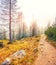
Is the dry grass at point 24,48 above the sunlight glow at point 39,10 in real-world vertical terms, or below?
below

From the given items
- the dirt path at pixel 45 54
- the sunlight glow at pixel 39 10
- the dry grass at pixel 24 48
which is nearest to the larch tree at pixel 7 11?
the sunlight glow at pixel 39 10

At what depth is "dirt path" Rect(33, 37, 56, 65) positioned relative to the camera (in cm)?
311

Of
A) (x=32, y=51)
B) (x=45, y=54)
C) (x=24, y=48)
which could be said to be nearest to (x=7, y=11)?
(x=24, y=48)

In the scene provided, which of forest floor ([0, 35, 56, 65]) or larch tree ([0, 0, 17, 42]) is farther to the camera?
larch tree ([0, 0, 17, 42])

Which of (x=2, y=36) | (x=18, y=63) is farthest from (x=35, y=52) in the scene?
(x=2, y=36)

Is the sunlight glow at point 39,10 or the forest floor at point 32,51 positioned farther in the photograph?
the sunlight glow at point 39,10

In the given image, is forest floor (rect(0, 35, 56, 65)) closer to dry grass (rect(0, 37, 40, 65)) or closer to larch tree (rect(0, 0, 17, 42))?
dry grass (rect(0, 37, 40, 65))

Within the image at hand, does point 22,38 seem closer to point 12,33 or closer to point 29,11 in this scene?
point 12,33

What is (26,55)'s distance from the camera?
3137 millimetres

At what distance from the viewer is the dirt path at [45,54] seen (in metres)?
3.11

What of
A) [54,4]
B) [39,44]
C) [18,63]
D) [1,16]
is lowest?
[18,63]

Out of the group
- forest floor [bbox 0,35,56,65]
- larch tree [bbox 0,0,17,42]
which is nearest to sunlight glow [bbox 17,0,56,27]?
larch tree [bbox 0,0,17,42]

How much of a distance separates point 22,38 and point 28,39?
0.37 feet

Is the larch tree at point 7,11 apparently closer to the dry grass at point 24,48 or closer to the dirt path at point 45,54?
the dry grass at point 24,48
